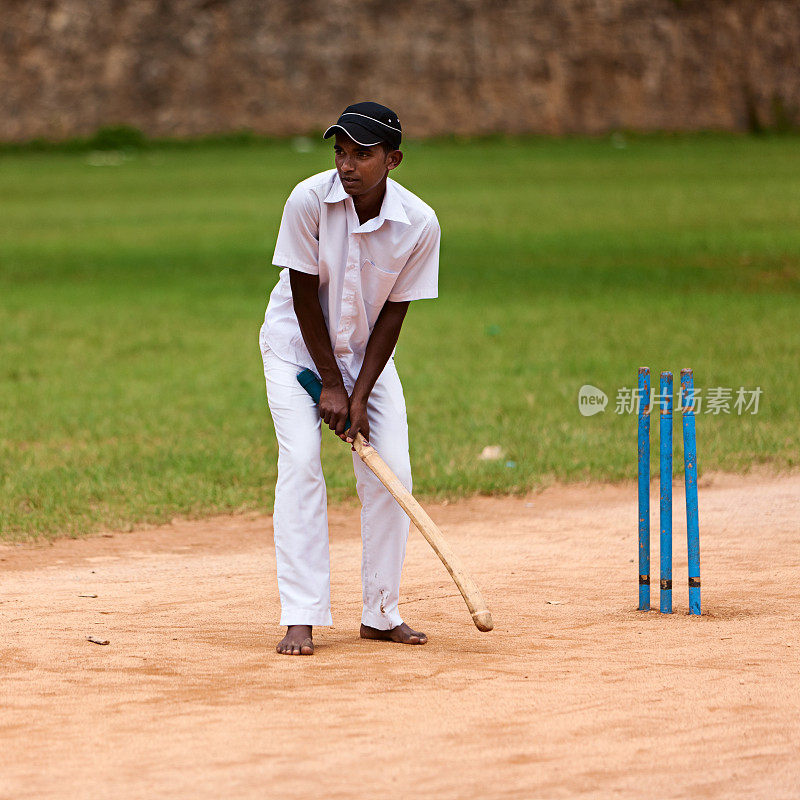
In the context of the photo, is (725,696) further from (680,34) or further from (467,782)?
(680,34)

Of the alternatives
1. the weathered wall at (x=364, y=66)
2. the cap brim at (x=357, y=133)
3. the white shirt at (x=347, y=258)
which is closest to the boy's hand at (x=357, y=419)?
the white shirt at (x=347, y=258)

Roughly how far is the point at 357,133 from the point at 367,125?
48 mm

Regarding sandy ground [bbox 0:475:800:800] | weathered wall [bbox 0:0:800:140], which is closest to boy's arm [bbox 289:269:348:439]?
sandy ground [bbox 0:475:800:800]

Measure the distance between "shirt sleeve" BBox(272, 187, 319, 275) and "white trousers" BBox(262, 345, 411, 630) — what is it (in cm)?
39

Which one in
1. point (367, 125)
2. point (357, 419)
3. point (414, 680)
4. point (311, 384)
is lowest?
point (414, 680)

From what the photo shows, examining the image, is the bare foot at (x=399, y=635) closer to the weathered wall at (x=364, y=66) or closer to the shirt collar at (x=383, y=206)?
the shirt collar at (x=383, y=206)

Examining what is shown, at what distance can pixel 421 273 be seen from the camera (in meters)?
5.02

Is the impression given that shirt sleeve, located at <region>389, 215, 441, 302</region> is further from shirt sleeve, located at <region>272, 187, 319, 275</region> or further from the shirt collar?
shirt sleeve, located at <region>272, 187, 319, 275</region>

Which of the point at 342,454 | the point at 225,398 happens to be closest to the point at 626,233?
the point at 225,398

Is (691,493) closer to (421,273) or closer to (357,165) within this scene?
(421,273)

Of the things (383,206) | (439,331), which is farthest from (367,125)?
(439,331)

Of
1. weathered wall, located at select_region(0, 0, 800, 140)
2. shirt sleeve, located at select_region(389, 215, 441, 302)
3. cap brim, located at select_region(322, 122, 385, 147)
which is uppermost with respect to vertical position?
weathered wall, located at select_region(0, 0, 800, 140)

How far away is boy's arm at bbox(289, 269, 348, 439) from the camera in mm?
4898

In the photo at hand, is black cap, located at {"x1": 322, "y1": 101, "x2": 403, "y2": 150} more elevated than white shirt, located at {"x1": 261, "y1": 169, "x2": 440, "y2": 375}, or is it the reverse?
black cap, located at {"x1": 322, "y1": 101, "x2": 403, "y2": 150}
